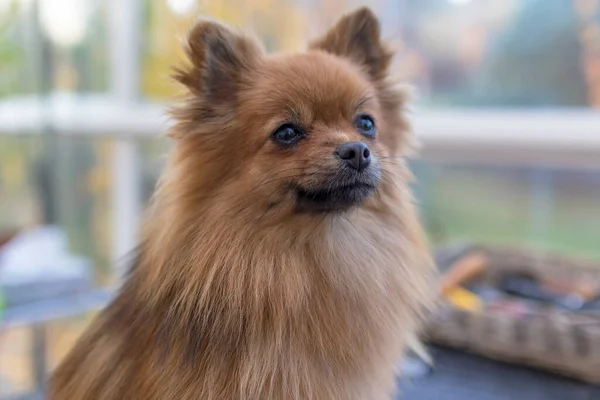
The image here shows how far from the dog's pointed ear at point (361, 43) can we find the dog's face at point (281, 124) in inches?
5.3

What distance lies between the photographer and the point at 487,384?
5.92 ft

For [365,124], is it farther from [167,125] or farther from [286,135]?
[167,125]

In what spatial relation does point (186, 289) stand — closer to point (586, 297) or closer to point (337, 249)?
point (337, 249)

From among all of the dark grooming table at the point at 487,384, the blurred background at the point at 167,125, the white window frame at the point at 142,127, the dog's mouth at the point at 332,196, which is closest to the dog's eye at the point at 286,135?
the dog's mouth at the point at 332,196

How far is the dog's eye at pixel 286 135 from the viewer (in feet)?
4.71

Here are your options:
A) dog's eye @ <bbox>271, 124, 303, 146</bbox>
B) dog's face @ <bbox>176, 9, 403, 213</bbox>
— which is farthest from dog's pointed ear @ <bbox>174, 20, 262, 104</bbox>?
dog's eye @ <bbox>271, 124, 303, 146</bbox>

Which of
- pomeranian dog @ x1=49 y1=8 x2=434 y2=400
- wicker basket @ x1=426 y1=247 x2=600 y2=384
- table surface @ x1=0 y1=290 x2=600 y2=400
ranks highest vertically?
pomeranian dog @ x1=49 y1=8 x2=434 y2=400

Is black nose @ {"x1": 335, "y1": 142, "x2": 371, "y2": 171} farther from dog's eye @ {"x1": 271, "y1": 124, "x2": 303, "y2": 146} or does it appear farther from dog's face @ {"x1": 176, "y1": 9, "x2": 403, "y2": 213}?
dog's eye @ {"x1": 271, "y1": 124, "x2": 303, "y2": 146}

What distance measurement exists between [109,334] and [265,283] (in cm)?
41

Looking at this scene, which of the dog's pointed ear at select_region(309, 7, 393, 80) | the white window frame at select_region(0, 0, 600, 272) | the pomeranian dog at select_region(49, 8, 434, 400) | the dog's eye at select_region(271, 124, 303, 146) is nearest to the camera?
the pomeranian dog at select_region(49, 8, 434, 400)

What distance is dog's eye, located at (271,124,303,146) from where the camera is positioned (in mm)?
1436

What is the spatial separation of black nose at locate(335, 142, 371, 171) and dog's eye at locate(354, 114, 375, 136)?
174 millimetres

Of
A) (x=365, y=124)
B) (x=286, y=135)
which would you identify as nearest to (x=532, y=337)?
(x=365, y=124)

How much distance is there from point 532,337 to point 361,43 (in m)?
1.00
